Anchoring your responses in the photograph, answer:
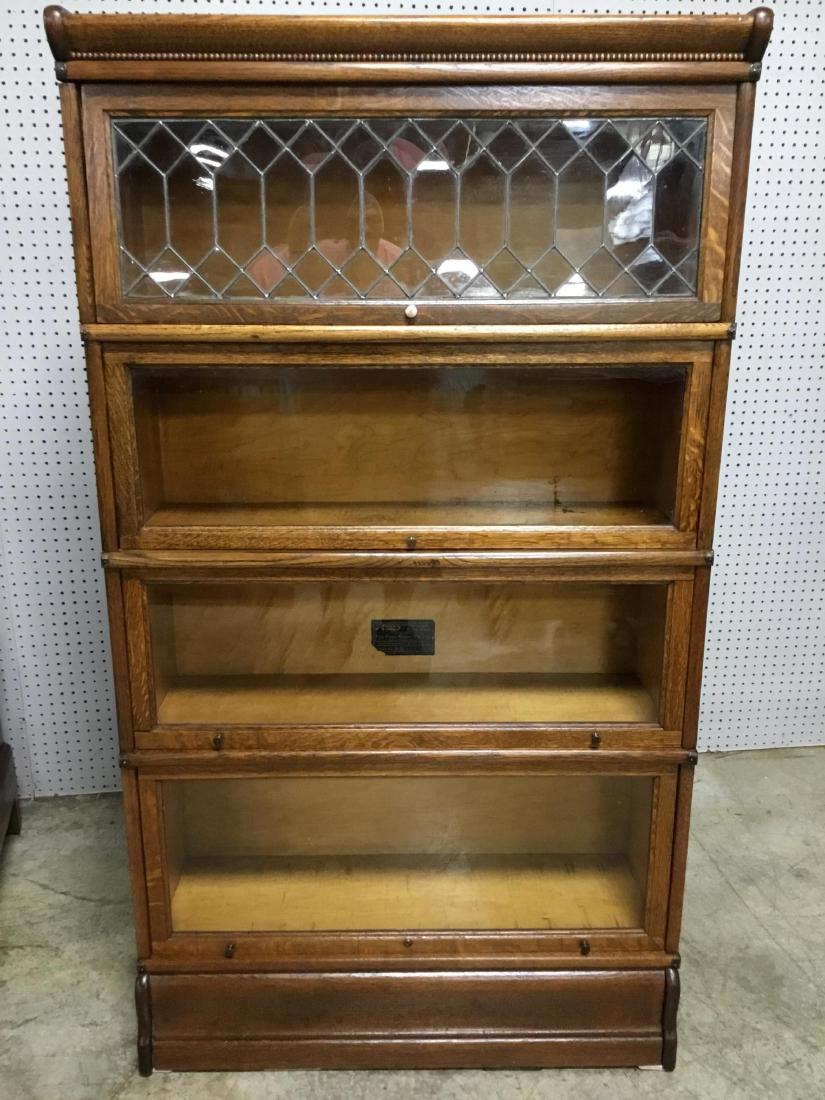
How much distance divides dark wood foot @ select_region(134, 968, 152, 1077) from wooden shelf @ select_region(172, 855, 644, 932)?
0.11 meters

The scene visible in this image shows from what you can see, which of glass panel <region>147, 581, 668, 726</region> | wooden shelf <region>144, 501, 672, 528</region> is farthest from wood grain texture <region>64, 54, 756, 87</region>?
glass panel <region>147, 581, 668, 726</region>

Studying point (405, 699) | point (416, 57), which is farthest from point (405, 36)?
point (405, 699)

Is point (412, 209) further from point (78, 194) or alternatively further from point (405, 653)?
point (405, 653)

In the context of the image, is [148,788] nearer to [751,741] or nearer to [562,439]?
[562,439]

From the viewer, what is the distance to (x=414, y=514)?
161 cm

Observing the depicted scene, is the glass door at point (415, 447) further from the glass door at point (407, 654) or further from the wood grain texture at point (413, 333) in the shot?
the glass door at point (407, 654)

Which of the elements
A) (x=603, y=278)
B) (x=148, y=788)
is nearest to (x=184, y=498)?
(x=148, y=788)

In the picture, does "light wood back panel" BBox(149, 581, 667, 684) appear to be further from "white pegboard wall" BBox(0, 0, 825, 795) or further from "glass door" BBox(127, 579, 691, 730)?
"white pegboard wall" BBox(0, 0, 825, 795)

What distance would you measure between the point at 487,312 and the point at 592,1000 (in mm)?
1304

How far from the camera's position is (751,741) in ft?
8.87

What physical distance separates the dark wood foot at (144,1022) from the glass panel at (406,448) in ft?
2.90

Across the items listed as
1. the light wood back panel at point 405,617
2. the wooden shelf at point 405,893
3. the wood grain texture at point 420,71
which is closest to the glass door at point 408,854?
the wooden shelf at point 405,893

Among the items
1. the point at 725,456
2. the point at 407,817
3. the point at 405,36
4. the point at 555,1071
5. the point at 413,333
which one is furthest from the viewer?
the point at 725,456

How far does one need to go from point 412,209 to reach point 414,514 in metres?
0.53
